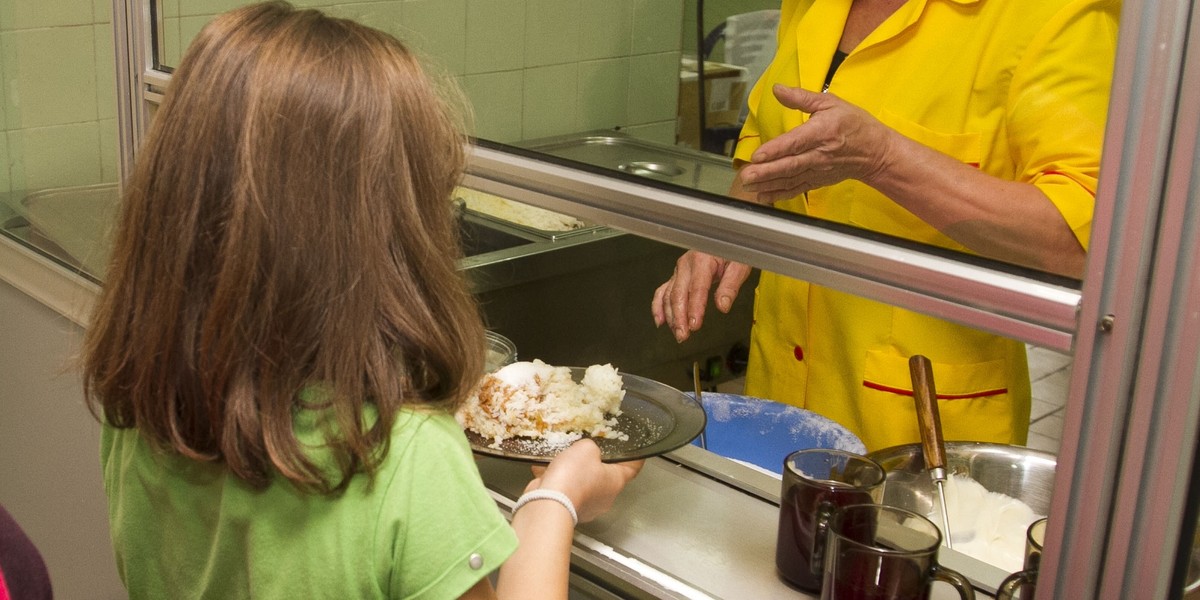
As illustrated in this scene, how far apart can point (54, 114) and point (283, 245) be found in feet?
4.91

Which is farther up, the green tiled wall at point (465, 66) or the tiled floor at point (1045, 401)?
the green tiled wall at point (465, 66)

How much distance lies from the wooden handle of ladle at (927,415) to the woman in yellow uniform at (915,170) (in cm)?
14

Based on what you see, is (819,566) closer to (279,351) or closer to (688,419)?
(688,419)

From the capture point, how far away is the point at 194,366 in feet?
2.60

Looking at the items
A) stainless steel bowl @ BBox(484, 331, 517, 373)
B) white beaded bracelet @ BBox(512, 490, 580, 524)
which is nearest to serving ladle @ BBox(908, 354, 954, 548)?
white beaded bracelet @ BBox(512, 490, 580, 524)

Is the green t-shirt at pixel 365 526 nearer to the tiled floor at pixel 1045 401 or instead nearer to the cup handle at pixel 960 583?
the cup handle at pixel 960 583

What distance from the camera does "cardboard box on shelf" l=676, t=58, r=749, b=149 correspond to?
2.20 meters

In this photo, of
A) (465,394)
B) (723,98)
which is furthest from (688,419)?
(723,98)

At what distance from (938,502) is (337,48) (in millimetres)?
684

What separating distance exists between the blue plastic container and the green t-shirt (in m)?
0.54

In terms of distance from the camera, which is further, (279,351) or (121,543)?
(121,543)

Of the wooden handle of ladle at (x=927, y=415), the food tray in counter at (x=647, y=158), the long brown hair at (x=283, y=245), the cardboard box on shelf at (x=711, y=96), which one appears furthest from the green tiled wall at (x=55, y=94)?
the wooden handle of ladle at (x=927, y=415)

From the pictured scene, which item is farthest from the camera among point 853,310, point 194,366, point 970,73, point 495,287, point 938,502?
point 495,287

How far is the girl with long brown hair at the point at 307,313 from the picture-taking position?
769 millimetres
